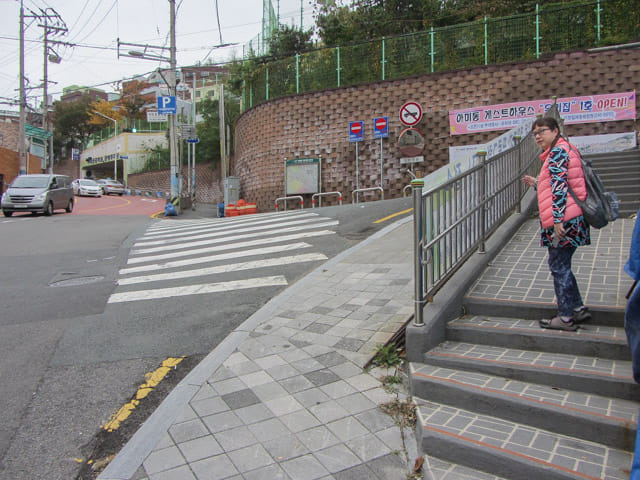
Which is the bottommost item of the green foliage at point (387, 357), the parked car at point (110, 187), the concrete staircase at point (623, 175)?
the green foliage at point (387, 357)

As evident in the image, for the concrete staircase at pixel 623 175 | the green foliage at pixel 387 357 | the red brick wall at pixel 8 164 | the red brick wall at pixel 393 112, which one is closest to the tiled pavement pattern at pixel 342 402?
the green foliage at pixel 387 357

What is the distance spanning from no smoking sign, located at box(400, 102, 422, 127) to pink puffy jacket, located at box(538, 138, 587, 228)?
14.4 metres

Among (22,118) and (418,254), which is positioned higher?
(22,118)

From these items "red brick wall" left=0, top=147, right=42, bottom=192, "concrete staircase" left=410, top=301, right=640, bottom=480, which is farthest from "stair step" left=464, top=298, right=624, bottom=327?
"red brick wall" left=0, top=147, right=42, bottom=192

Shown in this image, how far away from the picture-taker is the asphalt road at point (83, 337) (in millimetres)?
3523

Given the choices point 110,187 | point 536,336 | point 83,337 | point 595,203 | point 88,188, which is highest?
point 110,187

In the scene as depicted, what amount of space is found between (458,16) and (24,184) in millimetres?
21033

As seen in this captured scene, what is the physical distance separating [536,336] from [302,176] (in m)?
18.4

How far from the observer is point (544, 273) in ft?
17.2

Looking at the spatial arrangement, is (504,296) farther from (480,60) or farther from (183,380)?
(480,60)

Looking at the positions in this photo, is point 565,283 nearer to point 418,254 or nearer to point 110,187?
point 418,254

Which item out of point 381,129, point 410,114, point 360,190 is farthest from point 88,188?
point 410,114

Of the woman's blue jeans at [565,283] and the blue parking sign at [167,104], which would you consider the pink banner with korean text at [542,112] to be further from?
the woman's blue jeans at [565,283]

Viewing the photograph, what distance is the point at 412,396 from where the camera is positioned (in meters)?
3.79
